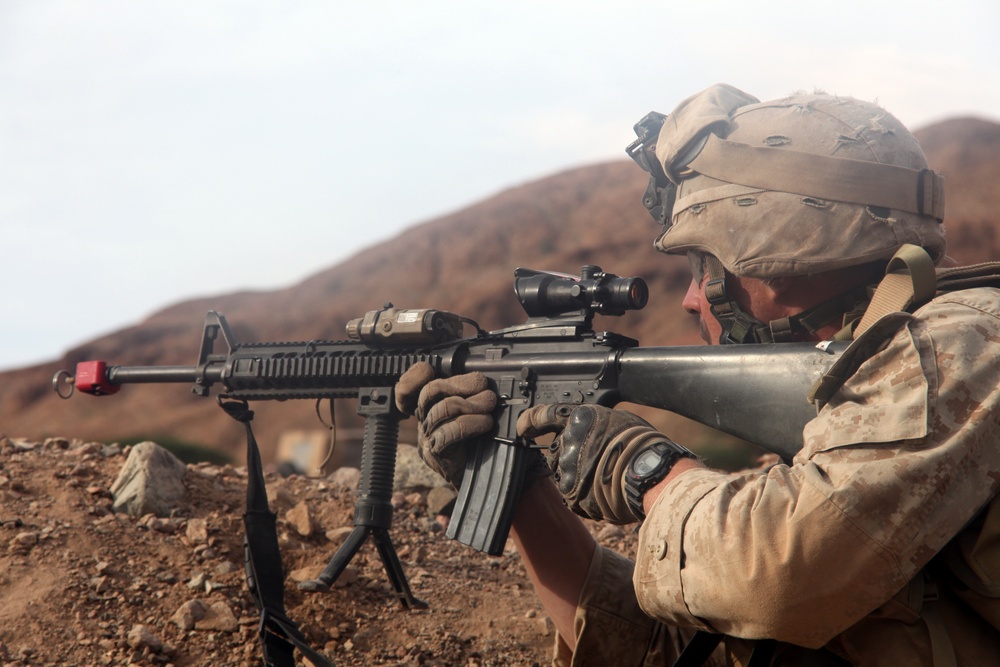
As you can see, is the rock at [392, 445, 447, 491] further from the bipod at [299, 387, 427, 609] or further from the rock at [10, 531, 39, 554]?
the rock at [10, 531, 39, 554]

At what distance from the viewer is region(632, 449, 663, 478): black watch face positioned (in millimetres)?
2381

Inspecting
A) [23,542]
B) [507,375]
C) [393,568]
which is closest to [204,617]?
[393,568]

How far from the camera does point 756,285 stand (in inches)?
113

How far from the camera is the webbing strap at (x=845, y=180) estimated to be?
2740mm

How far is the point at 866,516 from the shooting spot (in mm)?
1956

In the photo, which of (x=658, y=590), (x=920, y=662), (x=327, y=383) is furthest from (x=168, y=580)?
(x=920, y=662)

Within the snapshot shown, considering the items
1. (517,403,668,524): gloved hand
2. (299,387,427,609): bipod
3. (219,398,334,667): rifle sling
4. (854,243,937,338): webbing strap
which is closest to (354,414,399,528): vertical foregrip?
(299,387,427,609): bipod

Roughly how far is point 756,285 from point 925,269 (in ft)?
2.10

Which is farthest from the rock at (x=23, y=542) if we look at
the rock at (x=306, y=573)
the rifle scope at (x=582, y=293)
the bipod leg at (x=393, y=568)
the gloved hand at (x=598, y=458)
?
the gloved hand at (x=598, y=458)

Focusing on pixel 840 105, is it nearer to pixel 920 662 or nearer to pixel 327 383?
pixel 920 662

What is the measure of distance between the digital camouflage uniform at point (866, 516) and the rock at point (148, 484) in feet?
9.83

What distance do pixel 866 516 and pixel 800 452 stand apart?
0.32 m

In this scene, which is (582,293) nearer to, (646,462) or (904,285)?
(646,462)

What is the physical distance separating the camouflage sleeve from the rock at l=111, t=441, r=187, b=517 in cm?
313
